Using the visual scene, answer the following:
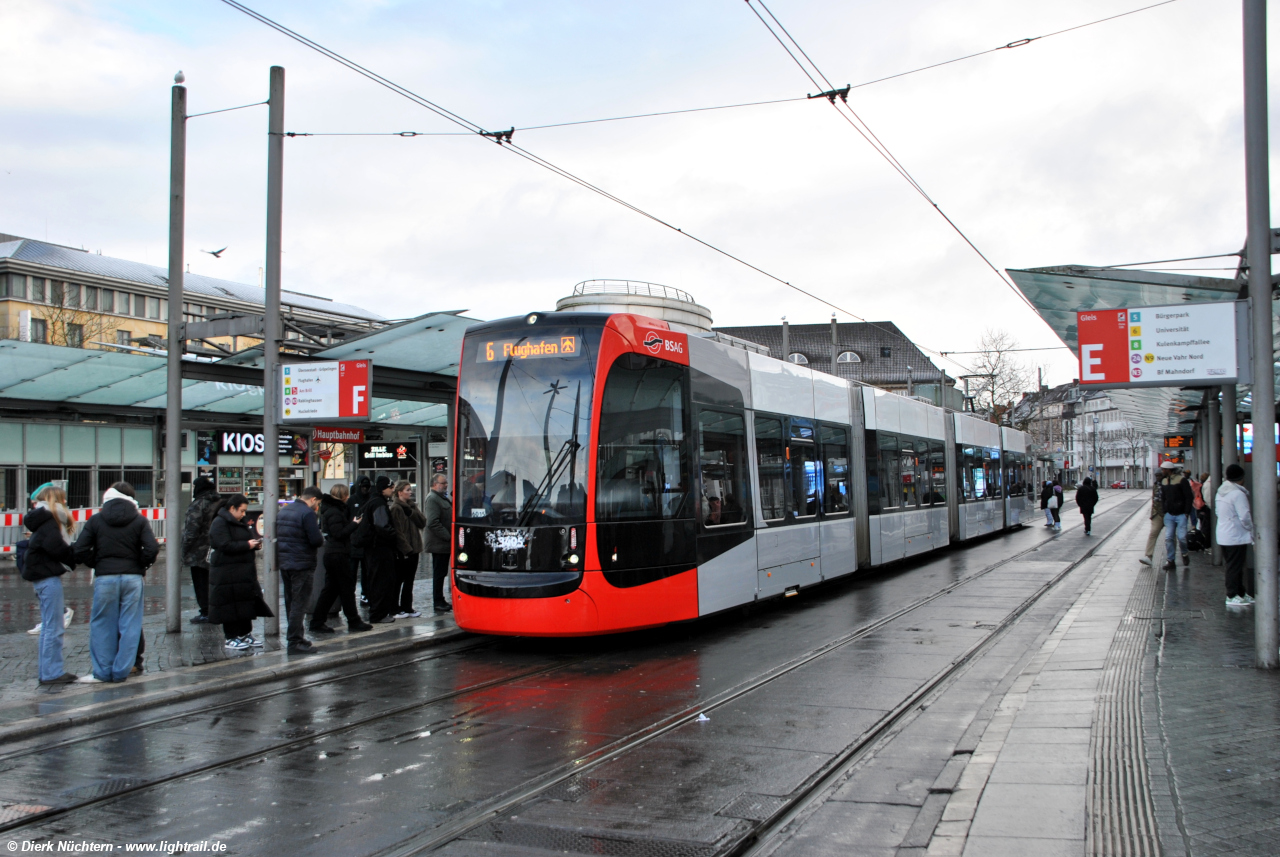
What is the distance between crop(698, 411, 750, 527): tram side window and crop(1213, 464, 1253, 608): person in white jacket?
538cm

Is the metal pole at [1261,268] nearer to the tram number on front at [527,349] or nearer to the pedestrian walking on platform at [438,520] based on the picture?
the tram number on front at [527,349]

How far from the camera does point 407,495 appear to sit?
502 inches

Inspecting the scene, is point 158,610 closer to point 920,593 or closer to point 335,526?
point 335,526

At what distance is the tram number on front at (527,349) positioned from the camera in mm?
10023

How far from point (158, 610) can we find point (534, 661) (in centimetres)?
705

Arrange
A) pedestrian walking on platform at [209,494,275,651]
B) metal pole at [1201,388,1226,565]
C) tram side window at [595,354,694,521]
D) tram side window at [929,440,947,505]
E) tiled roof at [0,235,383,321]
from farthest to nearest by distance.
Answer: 1. tiled roof at [0,235,383,321]
2. tram side window at [929,440,947,505]
3. metal pole at [1201,388,1226,565]
4. pedestrian walking on platform at [209,494,275,651]
5. tram side window at [595,354,694,521]

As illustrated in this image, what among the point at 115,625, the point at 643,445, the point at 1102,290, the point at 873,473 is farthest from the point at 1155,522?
the point at 115,625

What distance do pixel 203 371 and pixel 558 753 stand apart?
824 cm

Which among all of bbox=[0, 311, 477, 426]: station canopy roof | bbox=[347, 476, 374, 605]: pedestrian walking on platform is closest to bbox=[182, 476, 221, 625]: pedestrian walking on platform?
bbox=[0, 311, 477, 426]: station canopy roof

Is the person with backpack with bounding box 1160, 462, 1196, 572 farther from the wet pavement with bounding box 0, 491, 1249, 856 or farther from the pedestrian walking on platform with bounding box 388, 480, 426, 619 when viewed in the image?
the pedestrian walking on platform with bounding box 388, 480, 426, 619

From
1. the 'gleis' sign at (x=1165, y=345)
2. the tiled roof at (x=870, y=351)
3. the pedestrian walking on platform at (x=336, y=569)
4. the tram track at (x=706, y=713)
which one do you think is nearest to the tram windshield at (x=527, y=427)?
the pedestrian walking on platform at (x=336, y=569)

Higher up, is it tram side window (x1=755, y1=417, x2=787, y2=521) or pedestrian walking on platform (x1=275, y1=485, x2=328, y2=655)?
tram side window (x1=755, y1=417, x2=787, y2=521)

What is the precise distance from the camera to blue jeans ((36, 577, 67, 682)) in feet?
27.5

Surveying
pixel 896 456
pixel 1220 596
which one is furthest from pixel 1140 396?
pixel 1220 596
